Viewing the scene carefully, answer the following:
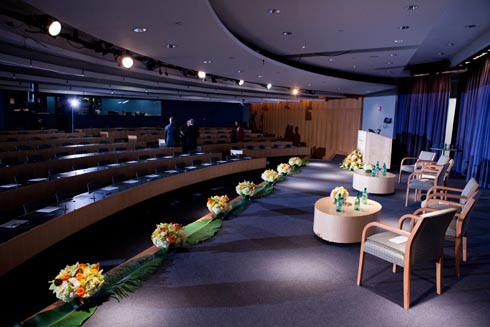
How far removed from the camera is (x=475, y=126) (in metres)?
8.34

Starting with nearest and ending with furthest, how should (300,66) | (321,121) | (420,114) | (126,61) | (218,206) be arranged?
(218,206), (126,61), (300,66), (420,114), (321,121)

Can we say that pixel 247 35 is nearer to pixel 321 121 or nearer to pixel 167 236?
pixel 167 236

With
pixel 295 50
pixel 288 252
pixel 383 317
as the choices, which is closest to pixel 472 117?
pixel 295 50

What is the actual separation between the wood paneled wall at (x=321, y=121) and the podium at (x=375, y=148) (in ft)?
20.2

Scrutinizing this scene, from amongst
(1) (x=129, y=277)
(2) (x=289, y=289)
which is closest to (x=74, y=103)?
(1) (x=129, y=277)

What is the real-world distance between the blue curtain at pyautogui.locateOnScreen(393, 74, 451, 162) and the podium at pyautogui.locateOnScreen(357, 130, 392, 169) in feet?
7.18

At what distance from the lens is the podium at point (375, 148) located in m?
9.88

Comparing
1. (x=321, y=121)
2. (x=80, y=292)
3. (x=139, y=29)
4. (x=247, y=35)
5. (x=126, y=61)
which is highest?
(x=247, y=35)

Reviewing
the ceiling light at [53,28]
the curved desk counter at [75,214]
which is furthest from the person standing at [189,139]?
the ceiling light at [53,28]

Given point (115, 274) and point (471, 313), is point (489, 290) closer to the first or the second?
point (471, 313)

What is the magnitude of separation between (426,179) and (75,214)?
640 cm

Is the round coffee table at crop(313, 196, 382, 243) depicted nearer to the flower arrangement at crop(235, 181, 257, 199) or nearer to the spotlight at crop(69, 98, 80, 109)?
the flower arrangement at crop(235, 181, 257, 199)

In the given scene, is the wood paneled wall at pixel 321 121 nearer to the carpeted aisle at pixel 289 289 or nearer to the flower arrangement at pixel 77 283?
the carpeted aisle at pixel 289 289

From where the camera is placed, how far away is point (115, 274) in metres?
3.50
